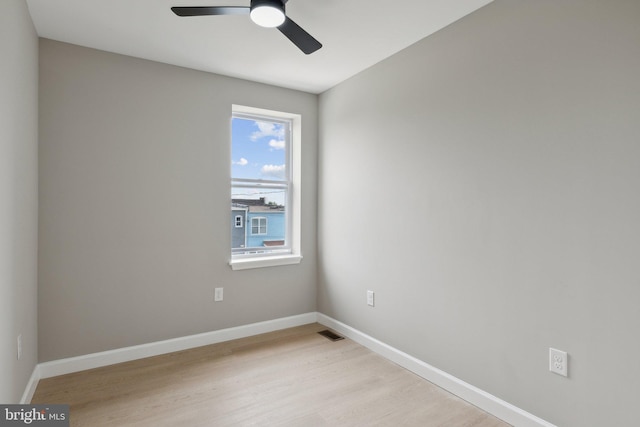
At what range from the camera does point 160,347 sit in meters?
2.93

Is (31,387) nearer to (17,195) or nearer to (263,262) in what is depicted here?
(17,195)

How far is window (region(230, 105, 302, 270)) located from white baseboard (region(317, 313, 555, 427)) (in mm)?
1147

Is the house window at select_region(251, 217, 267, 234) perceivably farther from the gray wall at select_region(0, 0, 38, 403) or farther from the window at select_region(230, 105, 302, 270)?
the gray wall at select_region(0, 0, 38, 403)

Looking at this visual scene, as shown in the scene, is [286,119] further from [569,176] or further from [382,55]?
[569,176]

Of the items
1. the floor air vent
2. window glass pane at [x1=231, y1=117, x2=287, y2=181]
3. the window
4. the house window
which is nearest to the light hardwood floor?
the floor air vent

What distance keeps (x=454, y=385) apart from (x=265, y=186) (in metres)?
2.43

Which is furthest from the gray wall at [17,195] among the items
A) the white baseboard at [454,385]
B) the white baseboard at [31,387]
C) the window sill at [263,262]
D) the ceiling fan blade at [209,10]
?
the white baseboard at [454,385]

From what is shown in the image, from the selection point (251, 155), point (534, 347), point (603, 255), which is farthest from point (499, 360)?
point (251, 155)

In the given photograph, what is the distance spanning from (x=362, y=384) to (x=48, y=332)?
2.32 m

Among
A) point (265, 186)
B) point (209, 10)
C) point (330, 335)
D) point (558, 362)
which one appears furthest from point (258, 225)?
point (558, 362)

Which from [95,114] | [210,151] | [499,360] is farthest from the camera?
[210,151]

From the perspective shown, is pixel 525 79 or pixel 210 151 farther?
pixel 210 151

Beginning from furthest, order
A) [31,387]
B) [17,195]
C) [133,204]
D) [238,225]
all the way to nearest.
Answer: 1. [238,225]
2. [133,204]
3. [31,387]
4. [17,195]

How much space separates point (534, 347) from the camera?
1.88 meters
